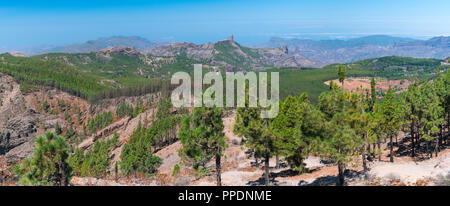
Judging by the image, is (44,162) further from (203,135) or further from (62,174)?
(203,135)

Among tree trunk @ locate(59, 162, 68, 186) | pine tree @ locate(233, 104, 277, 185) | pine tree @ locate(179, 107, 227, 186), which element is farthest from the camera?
pine tree @ locate(179, 107, 227, 186)

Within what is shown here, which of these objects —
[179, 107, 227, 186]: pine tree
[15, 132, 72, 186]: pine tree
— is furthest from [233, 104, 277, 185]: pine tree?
[15, 132, 72, 186]: pine tree

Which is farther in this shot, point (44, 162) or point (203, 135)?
point (203, 135)

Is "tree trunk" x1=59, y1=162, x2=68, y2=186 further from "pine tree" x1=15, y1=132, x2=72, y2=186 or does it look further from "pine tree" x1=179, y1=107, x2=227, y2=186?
"pine tree" x1=179, y1=107, x2=227, y2=186

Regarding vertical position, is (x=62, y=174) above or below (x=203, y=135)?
below

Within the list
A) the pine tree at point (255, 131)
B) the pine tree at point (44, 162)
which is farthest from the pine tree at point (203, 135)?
the pine tree at point (44, 162)

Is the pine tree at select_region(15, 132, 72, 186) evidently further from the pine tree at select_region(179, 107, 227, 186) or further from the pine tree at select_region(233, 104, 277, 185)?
the pine tree at select_region(233, 104, 277, 185)

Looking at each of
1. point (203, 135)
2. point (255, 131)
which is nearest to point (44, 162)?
point (203, 135)

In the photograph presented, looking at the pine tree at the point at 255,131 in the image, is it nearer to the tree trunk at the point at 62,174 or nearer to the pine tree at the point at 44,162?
the tree trunk at the point at 62,174

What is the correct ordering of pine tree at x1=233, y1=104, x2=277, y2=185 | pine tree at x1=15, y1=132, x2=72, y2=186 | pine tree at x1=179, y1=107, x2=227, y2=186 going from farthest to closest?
pine tree at x1=179, y1=107, x2=227, y2=186 < pine tree at x1=233, y1=104, x2=277, y2=185 < pine tree at x1=15, y1=132, x2=72, y2=186

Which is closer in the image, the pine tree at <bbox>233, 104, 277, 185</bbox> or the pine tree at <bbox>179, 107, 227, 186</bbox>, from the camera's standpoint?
the pine tree at <bbox>233, 104, 277, 185</bbox>

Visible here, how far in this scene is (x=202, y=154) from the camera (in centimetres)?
2878

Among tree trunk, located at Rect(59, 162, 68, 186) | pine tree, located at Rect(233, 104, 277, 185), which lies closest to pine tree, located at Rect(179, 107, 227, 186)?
pine tree, located at Rect(233, 104, 277, 185)
